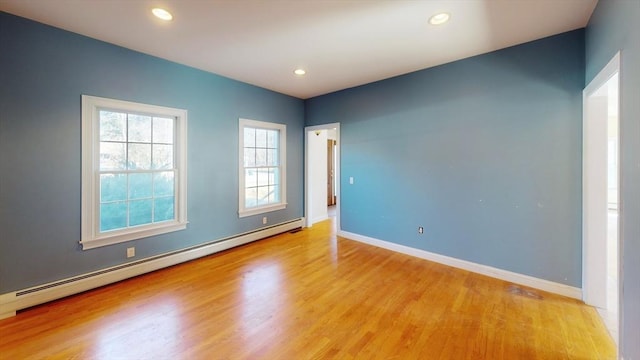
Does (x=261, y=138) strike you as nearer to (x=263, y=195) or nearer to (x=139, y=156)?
(x=263, y=195)

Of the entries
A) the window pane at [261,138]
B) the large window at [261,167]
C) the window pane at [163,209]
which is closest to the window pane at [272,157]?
the large window at [261,167]

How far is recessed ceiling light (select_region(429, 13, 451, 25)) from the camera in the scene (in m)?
2.33

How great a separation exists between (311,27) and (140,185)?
2826 millimetres

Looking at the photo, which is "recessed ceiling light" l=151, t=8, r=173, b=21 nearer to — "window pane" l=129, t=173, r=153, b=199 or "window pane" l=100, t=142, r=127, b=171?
"window pane" l=100, t=142, r=127, b=171

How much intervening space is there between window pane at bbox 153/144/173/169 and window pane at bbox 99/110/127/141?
14.9 inches

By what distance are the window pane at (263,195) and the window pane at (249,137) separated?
82 centimetres

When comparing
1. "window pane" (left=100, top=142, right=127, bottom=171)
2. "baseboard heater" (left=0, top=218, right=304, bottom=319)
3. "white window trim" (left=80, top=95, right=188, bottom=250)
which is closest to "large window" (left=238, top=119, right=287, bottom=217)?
"baseboard heater" (left=0, top=218, right=304, bottom=319)

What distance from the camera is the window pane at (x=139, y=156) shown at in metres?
3.17

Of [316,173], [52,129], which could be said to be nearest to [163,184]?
[52,129]

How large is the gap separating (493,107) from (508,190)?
102cm

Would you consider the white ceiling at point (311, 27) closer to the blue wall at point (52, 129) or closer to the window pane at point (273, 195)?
the blue wall at point (52, 129)

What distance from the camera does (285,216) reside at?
202 inches

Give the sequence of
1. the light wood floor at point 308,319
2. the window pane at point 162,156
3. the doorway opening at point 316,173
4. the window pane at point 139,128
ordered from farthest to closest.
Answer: the doorway opening at point 316,173 → the window pane at point 162,156 → the window pane at point 139,128 → the light wood floor at point 308,319

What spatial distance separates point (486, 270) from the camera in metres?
3.19
